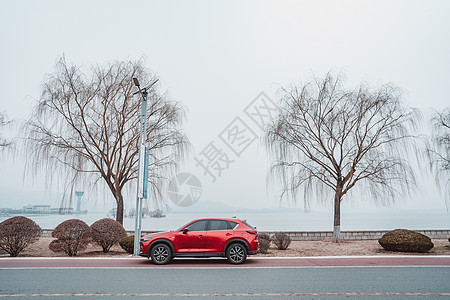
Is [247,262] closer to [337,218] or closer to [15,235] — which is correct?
[15,235]

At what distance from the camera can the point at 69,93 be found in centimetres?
1903

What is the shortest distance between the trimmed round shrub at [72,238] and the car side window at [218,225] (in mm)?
6315

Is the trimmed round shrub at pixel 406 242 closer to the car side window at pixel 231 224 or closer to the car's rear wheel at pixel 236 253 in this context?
the car's rear wheel at pixel 236 253

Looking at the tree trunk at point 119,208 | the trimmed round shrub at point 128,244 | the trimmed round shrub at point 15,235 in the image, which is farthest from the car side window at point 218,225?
the tree trunk at point 119,208

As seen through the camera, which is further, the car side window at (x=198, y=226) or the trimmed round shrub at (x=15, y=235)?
the trimmed round shrub at (x=15, y=235)

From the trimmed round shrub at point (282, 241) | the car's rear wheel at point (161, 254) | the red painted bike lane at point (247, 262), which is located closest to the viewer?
the red painted bike lane at point (247, 262)

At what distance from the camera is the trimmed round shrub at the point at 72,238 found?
14.1 m

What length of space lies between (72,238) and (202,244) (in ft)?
21.5

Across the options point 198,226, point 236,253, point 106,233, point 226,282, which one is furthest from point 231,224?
point 106,233

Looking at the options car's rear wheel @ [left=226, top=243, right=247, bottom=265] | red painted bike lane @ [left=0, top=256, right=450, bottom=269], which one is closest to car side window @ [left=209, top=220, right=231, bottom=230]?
car's rear wheel @ [left=226, top=243, right=247, bottom=265]

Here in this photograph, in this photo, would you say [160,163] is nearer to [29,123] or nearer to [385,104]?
[29,123]

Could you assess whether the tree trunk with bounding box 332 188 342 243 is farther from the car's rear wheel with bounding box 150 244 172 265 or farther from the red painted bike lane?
the car's rear wheel with bounding box 150 244 172 265

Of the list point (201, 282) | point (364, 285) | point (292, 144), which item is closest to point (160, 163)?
point (292, 144)

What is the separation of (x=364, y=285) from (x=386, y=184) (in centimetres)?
1288
